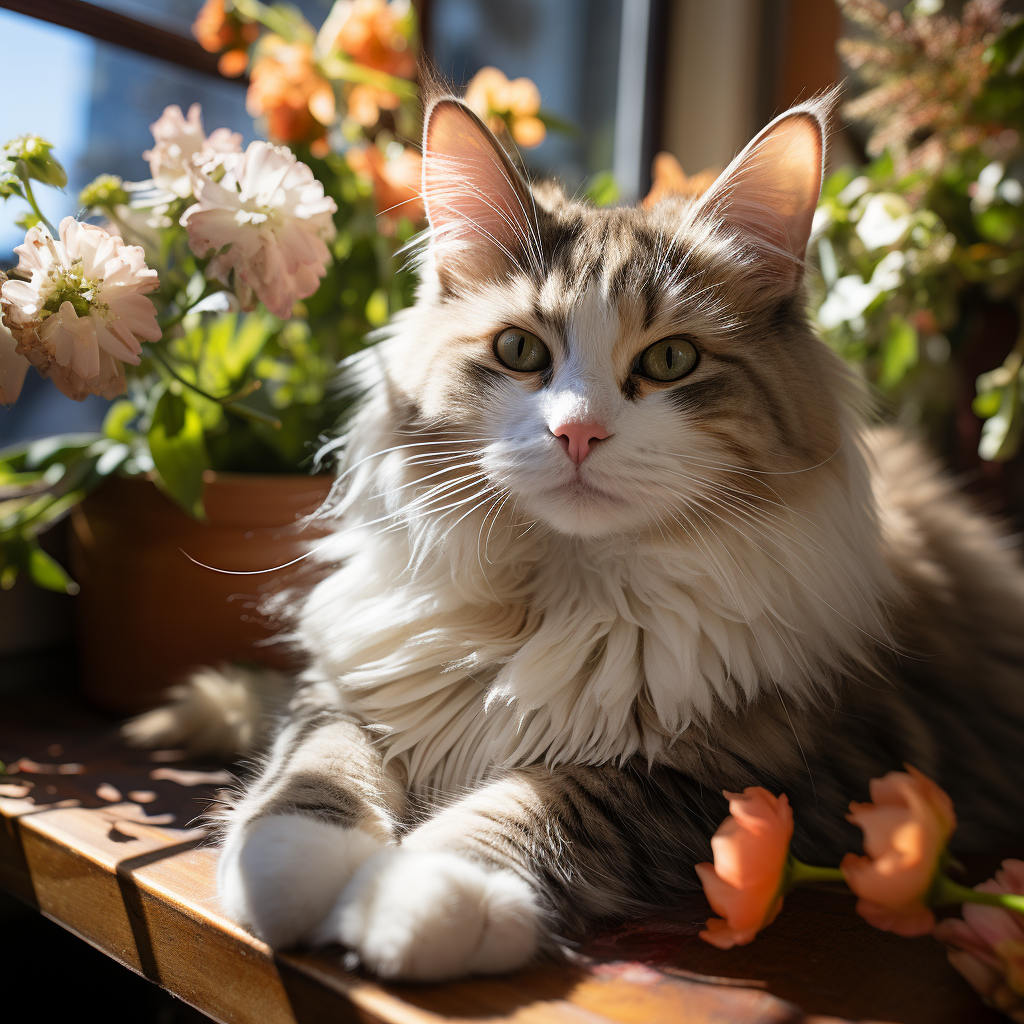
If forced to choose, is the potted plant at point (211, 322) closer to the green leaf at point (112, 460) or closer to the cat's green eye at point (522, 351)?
the green leaf at point (112, 460)

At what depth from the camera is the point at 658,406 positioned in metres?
0.86

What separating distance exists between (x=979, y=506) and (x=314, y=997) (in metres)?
1.64

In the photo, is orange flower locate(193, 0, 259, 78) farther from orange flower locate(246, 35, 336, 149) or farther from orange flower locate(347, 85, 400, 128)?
orange flower locate(347, 85, 400, 128)

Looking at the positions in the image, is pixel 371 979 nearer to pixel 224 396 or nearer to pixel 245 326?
pixel 224 396

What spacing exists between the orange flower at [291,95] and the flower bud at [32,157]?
538 millimetres

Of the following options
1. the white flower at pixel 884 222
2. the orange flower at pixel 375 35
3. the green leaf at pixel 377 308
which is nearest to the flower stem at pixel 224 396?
the green leaf at pixel 377 308

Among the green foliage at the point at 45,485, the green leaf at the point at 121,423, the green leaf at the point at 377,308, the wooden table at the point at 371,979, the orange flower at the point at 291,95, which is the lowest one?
the wooden table at the point at 371,979

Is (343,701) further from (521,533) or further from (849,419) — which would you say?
(849,419)

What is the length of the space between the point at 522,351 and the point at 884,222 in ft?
3.06

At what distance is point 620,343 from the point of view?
2.93 feet

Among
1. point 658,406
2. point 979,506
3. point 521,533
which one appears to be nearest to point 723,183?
point 658,406

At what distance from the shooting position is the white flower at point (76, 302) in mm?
813

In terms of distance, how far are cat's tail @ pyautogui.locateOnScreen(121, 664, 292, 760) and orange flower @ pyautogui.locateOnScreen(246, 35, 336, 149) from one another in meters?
0.90

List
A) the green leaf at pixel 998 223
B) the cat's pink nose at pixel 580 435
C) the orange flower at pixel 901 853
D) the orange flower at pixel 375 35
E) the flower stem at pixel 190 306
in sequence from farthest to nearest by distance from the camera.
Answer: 1. the green leaf at pixel 998 223
2. the orange flower at pixel 375 35
3. the flower stem at pixel 190 306
4. the cat's pink nose at pixel 580 435
5. the orange flower at pixel 901 853
